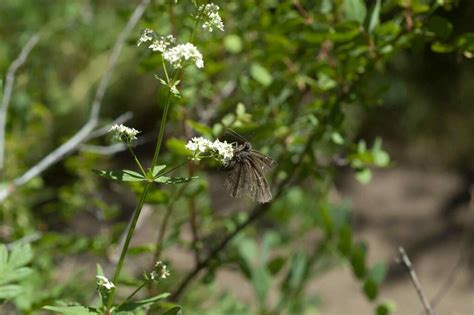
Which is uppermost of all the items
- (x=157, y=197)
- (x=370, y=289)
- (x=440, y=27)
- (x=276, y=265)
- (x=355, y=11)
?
(x=355, y=11)

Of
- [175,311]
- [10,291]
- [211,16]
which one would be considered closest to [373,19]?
[211,16]

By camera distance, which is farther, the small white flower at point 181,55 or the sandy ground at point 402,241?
the sandy ground at point 402,241

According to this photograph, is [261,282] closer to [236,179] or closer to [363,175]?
[363,175]

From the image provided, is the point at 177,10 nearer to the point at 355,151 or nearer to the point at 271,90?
the point at 271,90

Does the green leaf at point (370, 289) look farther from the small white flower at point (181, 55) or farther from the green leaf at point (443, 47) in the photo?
the small white flower at point (181, 55)

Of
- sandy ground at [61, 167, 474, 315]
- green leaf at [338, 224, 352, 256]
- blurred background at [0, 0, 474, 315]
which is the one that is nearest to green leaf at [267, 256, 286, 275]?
blurred background at [0, 0, 474, 315]

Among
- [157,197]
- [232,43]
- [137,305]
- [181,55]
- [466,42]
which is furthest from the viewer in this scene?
[232,43]

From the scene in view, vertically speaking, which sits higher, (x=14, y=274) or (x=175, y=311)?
(x=14, y=274)

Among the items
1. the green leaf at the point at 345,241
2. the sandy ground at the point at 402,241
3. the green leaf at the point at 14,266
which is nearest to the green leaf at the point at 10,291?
the green leaf at the point at 14,266
